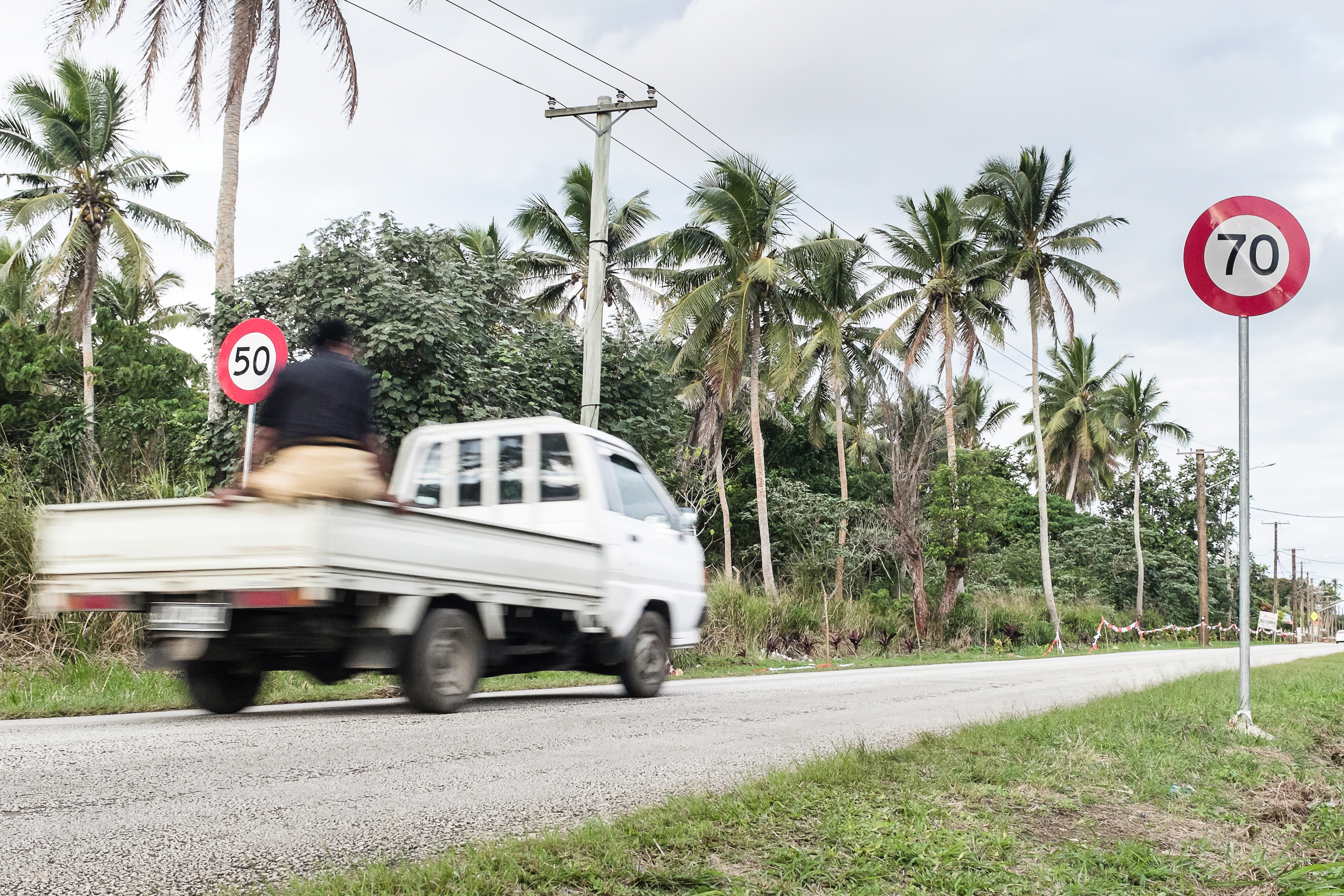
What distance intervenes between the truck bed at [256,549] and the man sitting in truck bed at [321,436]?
26cm

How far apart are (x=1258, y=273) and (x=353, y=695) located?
26.2ft

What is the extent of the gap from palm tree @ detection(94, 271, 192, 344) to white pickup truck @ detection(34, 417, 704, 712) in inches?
1269

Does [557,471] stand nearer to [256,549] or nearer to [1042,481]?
[256,549]

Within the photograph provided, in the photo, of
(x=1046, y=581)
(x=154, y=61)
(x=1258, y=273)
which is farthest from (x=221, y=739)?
(x=1046, y=581)

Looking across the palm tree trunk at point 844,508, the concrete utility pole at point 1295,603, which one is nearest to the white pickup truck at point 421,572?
the palm tree trunk at point 844,508

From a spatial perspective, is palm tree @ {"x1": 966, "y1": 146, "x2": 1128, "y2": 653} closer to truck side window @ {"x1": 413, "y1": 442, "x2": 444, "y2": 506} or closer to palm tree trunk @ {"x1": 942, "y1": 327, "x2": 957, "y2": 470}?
palm tree trunk @ {"x1": 942, "y1": 327, "x2": 957, "y2": 470}

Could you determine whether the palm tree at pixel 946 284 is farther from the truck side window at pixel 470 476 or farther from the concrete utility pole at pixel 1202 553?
the truck side window at pixel 470 476

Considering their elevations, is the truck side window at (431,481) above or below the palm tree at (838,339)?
below

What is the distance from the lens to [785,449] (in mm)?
48125

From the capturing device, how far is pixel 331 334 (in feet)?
22.0

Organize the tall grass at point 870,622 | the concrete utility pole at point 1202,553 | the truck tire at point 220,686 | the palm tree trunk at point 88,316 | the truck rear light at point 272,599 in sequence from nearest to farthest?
the truck rear light at point 272,599 < the truck tire at point 220,686 < the tall grass at point 870,622 < the palm tree trunk at point 88,316 < the concrete utility pole at point 1202,553

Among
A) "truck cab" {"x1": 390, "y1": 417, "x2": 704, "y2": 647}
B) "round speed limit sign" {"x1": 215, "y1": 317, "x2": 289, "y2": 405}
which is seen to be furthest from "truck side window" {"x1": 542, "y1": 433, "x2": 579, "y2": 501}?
"round speed limit sign" {"x1": 215, "y1": 317, "x2": 289, "y2": 405}

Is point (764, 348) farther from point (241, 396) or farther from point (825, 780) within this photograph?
point (825, 780)

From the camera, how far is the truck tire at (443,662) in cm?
671
